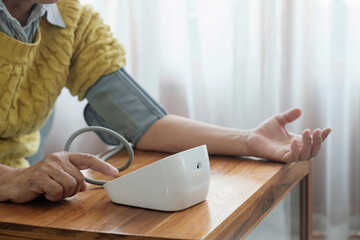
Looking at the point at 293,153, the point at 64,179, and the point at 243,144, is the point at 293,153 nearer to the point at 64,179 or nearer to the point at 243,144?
the point at 243,144

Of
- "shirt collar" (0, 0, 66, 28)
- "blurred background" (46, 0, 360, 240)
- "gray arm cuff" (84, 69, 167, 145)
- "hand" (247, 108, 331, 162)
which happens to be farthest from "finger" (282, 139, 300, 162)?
"blurred background" (46, 0, 360, 240)

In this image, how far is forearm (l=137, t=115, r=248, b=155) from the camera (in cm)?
112

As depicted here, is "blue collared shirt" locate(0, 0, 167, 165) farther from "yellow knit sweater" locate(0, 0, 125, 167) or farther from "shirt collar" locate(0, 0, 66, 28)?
"shirt collar" locate(0, 0, 66, 28)

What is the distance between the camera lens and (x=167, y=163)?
30.0 inches

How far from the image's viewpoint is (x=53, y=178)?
81 centimetres

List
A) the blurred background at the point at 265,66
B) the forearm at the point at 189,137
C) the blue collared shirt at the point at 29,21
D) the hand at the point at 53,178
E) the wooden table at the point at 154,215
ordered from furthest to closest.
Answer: the blurred background at the point at 265,66
the forearm at the point at 189,137
the blue collared shirt at the point at 29,21
the hand at the point at 53,178
the wooden table at the point at 154,215

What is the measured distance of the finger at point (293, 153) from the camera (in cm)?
102

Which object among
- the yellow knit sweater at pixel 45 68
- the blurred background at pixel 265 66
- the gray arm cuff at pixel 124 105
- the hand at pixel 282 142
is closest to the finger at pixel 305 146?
the hand at pixel 282 142

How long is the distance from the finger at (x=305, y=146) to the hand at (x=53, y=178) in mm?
383

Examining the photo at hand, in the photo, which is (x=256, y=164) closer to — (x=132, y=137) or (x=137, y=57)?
(x=132, y=137)

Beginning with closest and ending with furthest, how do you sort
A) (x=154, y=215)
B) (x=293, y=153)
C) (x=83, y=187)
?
(x=154, y=215), (x=83, y=187), (x=293, y=153)

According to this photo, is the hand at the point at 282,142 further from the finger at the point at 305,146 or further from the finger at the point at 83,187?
the finger at the point at 83,187

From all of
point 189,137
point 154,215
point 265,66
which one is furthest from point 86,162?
point 265,66

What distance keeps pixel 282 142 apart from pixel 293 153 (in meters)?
0.08
